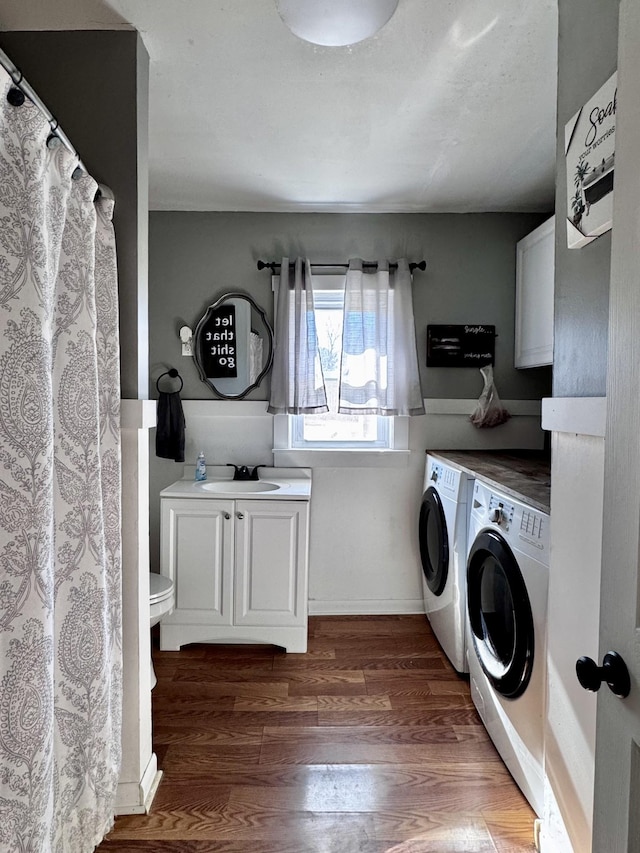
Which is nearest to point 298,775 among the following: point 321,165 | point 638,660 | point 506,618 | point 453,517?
point 506,618

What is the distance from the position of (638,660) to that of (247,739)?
160 centimetres

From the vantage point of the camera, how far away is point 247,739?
1.83 metres

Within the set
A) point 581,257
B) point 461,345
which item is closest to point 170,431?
point 461,345

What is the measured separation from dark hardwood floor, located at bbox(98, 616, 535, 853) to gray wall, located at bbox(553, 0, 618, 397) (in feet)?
4.29

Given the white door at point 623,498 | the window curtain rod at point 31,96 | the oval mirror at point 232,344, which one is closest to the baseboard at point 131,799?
the white door at point 623,498

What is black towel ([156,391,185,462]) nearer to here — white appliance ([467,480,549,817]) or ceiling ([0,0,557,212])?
ceiling ([0,0,557,212])

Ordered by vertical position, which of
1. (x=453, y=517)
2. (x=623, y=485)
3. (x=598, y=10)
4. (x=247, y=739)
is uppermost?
(x=598, y=10)

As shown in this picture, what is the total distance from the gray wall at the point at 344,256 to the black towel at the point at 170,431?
214mm

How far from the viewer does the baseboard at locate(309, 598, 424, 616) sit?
2.93m

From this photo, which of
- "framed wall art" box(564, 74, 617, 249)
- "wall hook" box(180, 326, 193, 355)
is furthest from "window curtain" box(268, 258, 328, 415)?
"framed wall art" box(564, 74, 617, 249)

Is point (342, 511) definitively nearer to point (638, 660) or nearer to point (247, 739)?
point (247, 739)

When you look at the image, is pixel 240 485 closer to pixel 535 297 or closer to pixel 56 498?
pixel 56 498

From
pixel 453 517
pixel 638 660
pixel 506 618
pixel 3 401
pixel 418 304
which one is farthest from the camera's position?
pixel 418 304

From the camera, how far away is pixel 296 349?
2.77m
